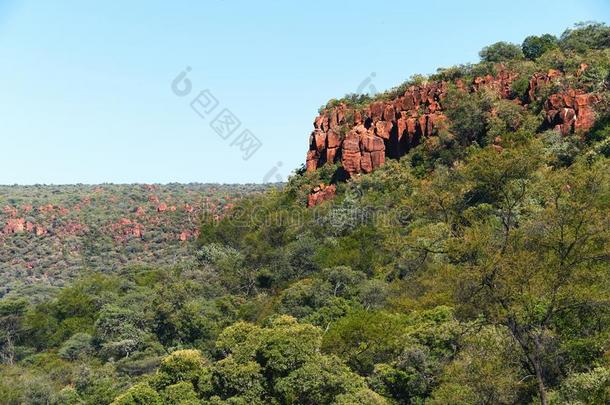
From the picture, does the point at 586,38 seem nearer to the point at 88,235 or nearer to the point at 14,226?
the point at 88,235

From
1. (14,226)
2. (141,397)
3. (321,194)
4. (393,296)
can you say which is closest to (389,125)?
(321,194)

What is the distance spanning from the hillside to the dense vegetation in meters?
23.3

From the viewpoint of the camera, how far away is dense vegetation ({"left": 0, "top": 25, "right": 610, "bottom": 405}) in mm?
16453

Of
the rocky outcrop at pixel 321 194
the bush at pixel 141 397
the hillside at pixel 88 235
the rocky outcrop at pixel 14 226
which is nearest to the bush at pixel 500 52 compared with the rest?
the rocky outcrop at pixel 321 194

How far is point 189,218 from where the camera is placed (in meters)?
100

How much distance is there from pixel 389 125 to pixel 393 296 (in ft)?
92.2

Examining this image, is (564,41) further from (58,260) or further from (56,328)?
(58,260)

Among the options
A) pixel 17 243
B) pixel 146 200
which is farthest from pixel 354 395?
pixel 146 200

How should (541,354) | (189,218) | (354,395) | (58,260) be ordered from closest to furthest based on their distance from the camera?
1. (541,354)
2. (354,395)
3. (58,260)
4. (189,218)

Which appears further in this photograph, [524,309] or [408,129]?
[408,129]

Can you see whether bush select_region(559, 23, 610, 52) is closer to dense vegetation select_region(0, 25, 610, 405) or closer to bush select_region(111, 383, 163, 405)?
dense vegetation select_region(0, 25, 610, 405)

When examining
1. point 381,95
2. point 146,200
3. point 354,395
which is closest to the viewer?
point 354,395

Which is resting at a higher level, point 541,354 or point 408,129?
point 408,129

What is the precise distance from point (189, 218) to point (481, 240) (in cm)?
8591
